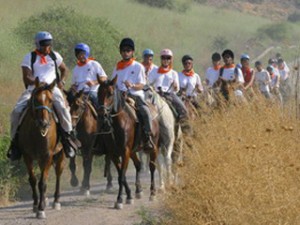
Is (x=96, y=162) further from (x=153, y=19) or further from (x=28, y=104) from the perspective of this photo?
(x=153, y=19)

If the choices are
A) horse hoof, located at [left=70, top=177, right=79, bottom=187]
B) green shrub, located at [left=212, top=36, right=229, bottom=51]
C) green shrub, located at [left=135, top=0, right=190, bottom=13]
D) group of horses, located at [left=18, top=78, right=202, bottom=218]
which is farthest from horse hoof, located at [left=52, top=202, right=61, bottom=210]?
green shrub, located at [left=135, top=0, right=190, bottom=13]

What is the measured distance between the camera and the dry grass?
10547 mm

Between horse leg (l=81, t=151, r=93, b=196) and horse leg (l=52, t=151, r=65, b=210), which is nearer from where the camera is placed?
horse leg (l=52, t=151, r=65, b=210)

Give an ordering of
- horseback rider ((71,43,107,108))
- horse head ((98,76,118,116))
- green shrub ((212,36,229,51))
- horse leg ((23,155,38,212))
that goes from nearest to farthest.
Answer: horse leg ((23,155,38,212))
horse head ((98,76,118,116))
horseback rider ((71,43,107,108))
green shrub ((212,36,229,51))

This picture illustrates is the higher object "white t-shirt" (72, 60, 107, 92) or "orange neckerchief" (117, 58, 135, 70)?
"orange neckerchief" (117, 58, 135, 70)

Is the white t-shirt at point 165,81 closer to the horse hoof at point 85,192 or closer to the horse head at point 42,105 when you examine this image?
the horse hoof at point 85,192

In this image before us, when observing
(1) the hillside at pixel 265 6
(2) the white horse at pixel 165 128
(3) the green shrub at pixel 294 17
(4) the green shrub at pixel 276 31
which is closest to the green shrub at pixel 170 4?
(4) the green shrub at pixel 276 31

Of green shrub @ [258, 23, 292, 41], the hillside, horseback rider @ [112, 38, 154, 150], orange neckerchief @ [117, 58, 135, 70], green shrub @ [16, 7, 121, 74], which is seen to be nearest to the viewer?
horseback rider @ [112, 38, 154, 150]

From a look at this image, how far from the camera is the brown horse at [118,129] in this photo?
53.2 feet

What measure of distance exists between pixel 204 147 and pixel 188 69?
9082mm

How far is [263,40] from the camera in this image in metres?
66.8

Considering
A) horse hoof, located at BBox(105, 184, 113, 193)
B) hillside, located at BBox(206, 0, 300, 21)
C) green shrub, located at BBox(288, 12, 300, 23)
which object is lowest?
horse hoof, located at BBox(105, 184, 113, 193)

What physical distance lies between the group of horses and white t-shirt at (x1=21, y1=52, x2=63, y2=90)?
0.55 metres

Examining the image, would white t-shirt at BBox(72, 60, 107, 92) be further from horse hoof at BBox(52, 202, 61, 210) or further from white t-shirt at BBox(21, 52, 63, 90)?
horse hoof at BBox(52, 202, 61, 210)
